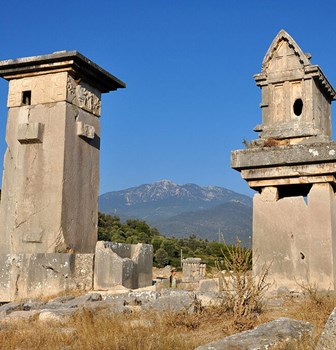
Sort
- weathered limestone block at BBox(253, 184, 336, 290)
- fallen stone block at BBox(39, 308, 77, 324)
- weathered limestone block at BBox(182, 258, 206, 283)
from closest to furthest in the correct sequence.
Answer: fallen stone block at BBox(39, 308, 77, 324), weathered limestone block at BBox(253, 184, 336, 290), weathered limestone block at BBox(182, 258, 206, 283)

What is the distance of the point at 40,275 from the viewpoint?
8.63m

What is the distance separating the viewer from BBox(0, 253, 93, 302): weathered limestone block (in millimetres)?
8602

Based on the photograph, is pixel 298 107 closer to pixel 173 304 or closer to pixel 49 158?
pixel 173 304

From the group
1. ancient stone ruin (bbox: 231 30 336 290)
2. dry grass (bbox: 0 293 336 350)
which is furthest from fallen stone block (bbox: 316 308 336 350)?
ancient stone ruin (bbox: 231 30 336 290)

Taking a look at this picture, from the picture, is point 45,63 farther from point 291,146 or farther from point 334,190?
point 334,190

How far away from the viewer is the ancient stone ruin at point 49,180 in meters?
8.73

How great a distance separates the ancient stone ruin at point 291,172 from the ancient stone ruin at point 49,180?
2734mm

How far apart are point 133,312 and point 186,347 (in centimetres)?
169

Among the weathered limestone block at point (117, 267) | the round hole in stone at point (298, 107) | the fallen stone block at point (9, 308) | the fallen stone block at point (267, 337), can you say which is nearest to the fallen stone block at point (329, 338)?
the fallen stone block at point (267, 337)

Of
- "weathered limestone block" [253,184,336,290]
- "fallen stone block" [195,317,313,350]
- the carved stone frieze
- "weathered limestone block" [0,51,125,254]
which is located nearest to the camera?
"fallen stone block" [195,317,313,350]

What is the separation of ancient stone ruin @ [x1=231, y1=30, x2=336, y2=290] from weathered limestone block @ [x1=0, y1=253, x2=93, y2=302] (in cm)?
295

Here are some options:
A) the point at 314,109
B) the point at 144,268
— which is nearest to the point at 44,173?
the point at 144,268

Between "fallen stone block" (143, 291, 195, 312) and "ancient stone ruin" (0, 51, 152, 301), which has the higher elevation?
"ancient stone ruin" (0, 51, 152, 301)

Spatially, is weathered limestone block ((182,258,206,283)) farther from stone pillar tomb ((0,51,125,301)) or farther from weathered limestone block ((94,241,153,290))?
stone pillar tomb ((0,51,125,301))
